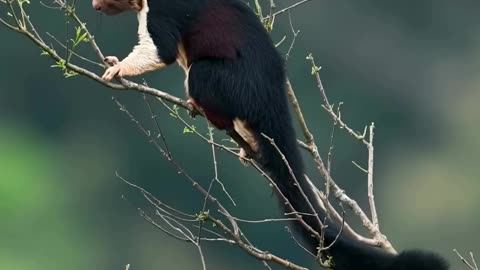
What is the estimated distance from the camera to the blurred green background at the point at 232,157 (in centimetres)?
3259

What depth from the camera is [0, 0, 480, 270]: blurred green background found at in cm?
3259

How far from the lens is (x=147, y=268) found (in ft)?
105

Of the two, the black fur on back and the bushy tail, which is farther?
the black fur on back

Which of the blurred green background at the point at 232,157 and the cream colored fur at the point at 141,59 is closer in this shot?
the cream colored fur at the point at 141,59

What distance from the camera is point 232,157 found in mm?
32781

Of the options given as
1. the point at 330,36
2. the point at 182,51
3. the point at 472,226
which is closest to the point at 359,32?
the point at 330,36

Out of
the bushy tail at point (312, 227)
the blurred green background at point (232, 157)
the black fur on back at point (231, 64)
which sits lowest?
the blurred green background at point (232, 157)

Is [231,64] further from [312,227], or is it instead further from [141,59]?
[312,227]

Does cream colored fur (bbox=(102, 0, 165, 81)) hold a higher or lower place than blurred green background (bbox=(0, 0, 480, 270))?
higher

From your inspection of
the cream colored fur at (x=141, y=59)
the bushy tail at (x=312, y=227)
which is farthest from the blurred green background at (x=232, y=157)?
the bushy tail at (x=312, y=227)

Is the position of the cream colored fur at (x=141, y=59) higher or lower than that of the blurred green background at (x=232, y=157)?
higher

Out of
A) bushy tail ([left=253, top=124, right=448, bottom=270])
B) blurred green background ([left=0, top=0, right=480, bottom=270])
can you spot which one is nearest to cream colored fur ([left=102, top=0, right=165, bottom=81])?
bushy tail ([left=253, top=124, right=448, bottom=270])

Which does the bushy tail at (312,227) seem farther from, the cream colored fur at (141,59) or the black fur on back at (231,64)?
the cream colored fur at (141,59)

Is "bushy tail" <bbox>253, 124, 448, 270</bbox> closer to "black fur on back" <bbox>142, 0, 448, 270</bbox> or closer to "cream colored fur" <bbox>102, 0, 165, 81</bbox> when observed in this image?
"black fur on back" <bbox>142, 0, 448, 270</bbox>
